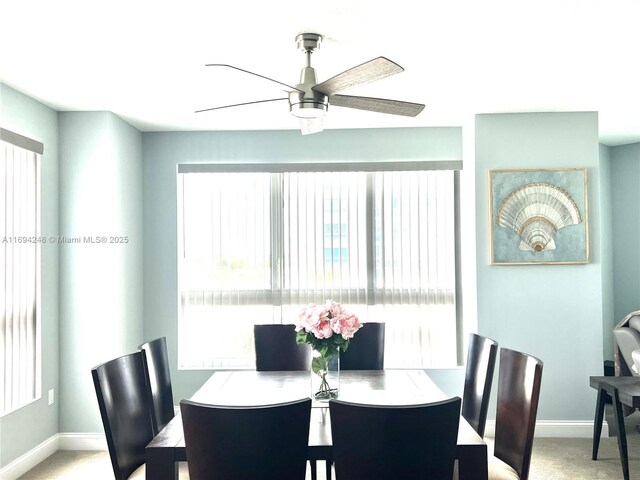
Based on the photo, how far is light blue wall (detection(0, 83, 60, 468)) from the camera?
3555 mm

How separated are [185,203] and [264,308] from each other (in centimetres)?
113

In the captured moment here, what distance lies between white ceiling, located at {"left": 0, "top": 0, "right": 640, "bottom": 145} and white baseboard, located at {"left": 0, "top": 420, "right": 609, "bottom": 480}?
2.35 meters

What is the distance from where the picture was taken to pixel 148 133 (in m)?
4.88

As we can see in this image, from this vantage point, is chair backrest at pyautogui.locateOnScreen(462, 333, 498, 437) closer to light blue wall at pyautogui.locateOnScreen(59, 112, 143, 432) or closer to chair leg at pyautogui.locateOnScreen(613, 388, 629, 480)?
chair leg at pyautogui.locateOnScreen(613, 388, 629, 480)

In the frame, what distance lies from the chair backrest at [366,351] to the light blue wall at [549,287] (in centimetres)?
107

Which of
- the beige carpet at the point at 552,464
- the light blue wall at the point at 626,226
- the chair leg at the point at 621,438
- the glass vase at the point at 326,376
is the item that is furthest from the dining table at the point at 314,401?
the light blue wall at the point at 626,226

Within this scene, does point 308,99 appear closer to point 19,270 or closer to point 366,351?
point 366,351

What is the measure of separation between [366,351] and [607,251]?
3.56 metres

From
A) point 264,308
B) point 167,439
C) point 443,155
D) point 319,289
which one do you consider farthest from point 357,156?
point 167,439

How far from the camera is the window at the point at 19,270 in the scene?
3.50m

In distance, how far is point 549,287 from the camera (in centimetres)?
433

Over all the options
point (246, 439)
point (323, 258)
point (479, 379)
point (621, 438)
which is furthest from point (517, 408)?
point (323, 258)

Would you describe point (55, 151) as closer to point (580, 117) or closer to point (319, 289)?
point (319, 289)

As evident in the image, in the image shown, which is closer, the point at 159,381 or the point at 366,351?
the point at 159,381
